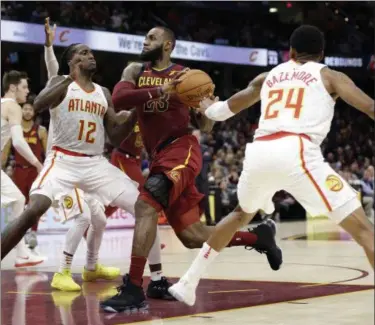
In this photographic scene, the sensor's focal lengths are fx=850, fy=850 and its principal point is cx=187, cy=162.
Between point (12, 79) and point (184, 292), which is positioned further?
point (12, 79)

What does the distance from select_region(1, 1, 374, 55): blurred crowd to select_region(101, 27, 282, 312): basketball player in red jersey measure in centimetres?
1632

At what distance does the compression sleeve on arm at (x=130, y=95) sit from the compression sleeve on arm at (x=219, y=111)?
Result: 0.63m

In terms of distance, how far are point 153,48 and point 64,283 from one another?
1.99m

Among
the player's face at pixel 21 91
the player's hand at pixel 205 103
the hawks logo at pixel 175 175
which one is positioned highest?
the player's face at pixel 21 91

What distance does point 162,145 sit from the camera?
20.1 feet

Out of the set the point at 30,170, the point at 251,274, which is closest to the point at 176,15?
the point at 30,170

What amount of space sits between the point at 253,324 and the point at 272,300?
105 cm

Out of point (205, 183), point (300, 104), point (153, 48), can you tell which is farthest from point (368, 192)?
point (300, 104)

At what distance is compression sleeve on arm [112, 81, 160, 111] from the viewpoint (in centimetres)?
585

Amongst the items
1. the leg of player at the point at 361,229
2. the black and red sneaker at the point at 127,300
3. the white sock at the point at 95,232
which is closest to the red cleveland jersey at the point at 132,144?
the white sock at the point at 95,232

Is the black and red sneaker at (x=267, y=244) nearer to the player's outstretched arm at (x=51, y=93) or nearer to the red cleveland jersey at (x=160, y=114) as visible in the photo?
the red cleveland jersey at (x=160, y=114)

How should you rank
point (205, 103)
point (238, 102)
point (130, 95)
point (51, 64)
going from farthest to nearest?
point (51, 64)
point (130, 95)
point (205, 103)
point (238, 102)

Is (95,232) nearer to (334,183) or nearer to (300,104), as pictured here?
(300,104)

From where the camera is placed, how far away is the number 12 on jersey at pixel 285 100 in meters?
4.79
